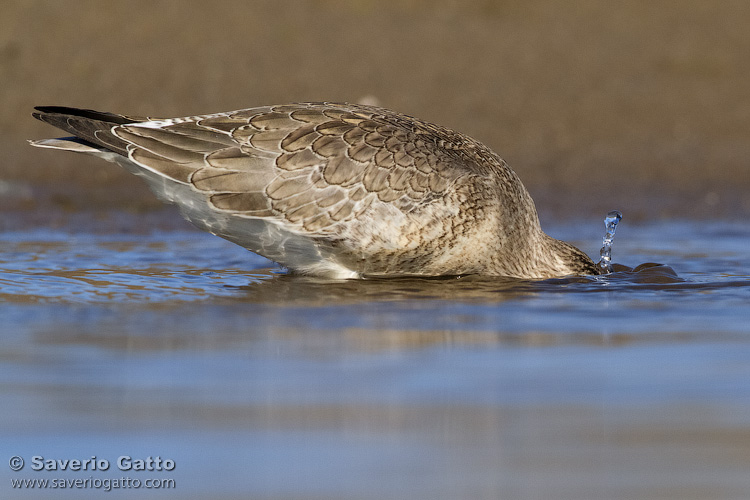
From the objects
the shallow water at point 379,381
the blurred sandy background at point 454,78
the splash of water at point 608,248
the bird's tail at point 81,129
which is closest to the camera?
the shallow water at point 379,381

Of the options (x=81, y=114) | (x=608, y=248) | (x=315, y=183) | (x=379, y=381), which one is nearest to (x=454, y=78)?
(x=608, y=248)

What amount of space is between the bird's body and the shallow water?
0.26 m

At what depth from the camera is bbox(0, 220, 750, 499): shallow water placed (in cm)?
351

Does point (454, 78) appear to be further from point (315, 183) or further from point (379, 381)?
point (379, 381)

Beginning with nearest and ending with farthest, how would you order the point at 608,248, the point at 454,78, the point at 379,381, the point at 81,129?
the point at 379,381
the point at 81,129
the point at 608,248
the point at 454,78

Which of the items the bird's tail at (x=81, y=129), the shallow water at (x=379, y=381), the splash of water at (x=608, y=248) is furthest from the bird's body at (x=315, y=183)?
the splash of water at (x=608, y=248)

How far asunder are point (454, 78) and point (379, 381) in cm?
863

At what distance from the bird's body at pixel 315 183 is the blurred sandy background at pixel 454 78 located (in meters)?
3.53

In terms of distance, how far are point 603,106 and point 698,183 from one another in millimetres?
1834

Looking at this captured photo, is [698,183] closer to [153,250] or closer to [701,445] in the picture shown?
[153,250]

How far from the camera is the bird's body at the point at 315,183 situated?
6637 millimetres

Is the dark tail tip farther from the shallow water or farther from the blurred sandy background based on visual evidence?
the blurred sandy background

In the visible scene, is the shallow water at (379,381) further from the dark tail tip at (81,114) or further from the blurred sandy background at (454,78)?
the blurred sandy background at (454,78)

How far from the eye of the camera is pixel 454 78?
42.0ft
